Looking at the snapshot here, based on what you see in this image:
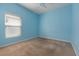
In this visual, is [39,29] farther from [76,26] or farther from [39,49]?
[76,26]

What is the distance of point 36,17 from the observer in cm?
143

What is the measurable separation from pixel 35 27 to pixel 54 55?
1.61ft

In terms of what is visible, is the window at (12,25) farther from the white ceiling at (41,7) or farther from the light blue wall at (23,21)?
the white ceiling at (41,7)

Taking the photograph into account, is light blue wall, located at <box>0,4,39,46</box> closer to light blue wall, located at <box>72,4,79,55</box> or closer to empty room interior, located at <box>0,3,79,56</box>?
empty room interior, located at <box>0,3,79,56</box>

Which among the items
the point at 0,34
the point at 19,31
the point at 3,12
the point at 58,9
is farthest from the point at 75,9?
the point at 0,34

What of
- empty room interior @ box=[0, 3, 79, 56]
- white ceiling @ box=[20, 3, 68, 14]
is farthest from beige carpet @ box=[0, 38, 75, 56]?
white ceiling @ box=[20, 3, 68, 14]

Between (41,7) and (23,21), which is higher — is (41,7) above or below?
above

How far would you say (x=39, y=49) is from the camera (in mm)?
1368

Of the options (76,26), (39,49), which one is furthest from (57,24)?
(39,49)

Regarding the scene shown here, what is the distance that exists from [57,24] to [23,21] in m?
0.50

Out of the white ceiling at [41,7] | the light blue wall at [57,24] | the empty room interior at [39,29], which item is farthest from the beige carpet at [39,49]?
the white ceiling at [41,7]

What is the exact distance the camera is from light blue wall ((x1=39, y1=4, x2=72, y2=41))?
1.37 metres

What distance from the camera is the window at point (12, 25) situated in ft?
4.38

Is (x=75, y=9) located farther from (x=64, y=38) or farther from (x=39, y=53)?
(x=39, y=53)
